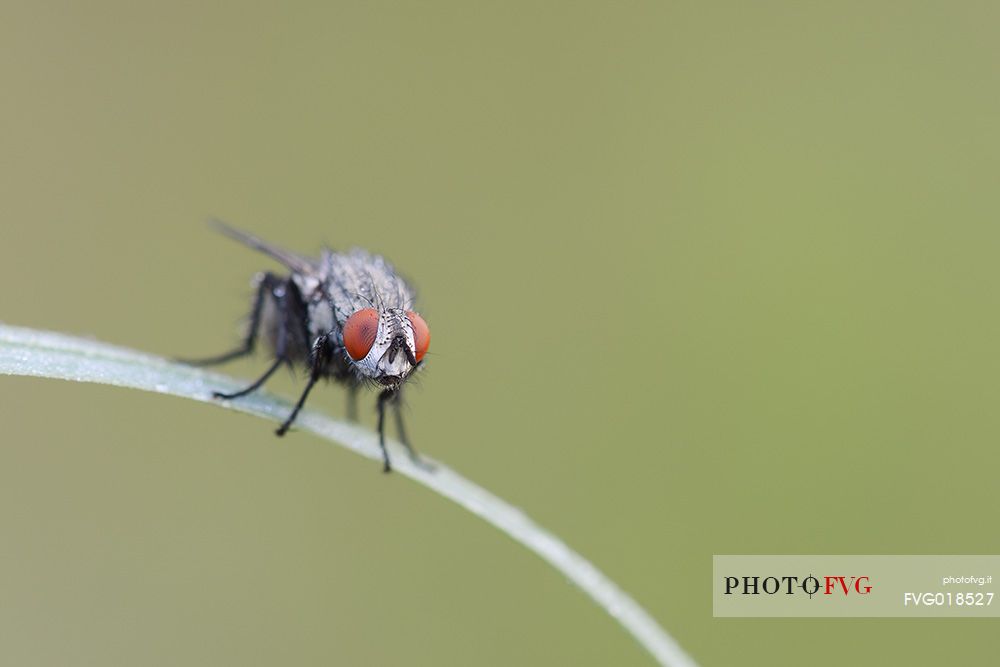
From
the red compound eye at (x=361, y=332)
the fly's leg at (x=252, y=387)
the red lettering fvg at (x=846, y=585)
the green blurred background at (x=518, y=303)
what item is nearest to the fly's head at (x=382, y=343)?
the red compound eye at (x=361, y=332)

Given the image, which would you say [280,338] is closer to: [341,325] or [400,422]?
[341,325]

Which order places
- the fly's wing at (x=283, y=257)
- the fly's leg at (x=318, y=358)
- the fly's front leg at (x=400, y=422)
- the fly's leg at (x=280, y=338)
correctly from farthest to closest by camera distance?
the fly's wing at (x=283, y=257), the fly's leg at (x=280, y=338), the fly's leg at (x=318, y=358), the fly's front leg at (x=400, y=422)

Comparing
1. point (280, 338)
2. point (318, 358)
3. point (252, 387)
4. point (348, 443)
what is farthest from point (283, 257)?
point (348, 443)

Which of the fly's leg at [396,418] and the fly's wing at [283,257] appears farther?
the fly's wing at [283,257]

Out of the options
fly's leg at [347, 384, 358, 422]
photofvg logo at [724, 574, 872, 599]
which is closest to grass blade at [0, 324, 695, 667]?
fly's leg at [347, 384, 358, 422]

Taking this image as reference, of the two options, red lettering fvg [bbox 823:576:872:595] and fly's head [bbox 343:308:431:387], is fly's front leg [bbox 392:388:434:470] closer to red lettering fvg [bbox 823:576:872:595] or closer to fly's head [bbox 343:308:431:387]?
fly's head [bbox 343:308:431:387]

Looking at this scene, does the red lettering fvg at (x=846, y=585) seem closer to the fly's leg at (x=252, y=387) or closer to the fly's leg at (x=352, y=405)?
the fly's leg at (x=352, y=405)

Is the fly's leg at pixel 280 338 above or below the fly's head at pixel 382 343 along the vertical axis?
above

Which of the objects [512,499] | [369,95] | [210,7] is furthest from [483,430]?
[210,7]
